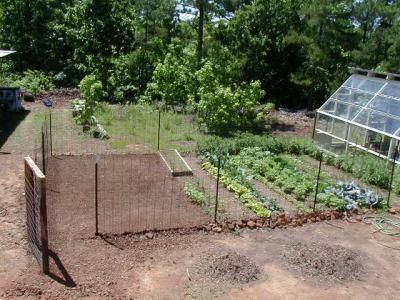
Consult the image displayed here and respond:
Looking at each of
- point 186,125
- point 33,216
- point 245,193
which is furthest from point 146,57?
point 33,216

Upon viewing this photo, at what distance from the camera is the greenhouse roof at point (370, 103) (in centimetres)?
1388

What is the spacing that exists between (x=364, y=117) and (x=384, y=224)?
17.4 ft

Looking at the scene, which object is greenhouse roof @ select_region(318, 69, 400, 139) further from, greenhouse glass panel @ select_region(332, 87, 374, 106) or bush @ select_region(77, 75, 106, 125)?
bush @ select_region(77, 75, 106, 125)

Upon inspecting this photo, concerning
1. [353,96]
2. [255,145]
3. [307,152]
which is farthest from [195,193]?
[353,96]

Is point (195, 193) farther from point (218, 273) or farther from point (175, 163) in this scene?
point (218, 273)

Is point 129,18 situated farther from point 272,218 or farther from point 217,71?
point 272,218

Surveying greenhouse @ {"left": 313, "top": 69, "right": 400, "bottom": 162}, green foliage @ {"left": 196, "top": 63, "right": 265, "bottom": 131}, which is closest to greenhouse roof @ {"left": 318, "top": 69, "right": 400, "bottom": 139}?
→ greenhouse @ {"left": 313, "top": 69, "right": 400, "bottom": 162}

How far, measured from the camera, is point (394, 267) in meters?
8.23

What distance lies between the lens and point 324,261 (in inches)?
317

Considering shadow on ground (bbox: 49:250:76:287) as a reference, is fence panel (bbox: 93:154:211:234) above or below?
above

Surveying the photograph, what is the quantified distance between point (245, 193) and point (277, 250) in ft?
8.29

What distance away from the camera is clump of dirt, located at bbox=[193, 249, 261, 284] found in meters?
7.40

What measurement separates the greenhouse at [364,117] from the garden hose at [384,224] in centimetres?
324

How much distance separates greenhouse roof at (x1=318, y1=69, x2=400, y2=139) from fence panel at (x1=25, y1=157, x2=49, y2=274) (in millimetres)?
9791
